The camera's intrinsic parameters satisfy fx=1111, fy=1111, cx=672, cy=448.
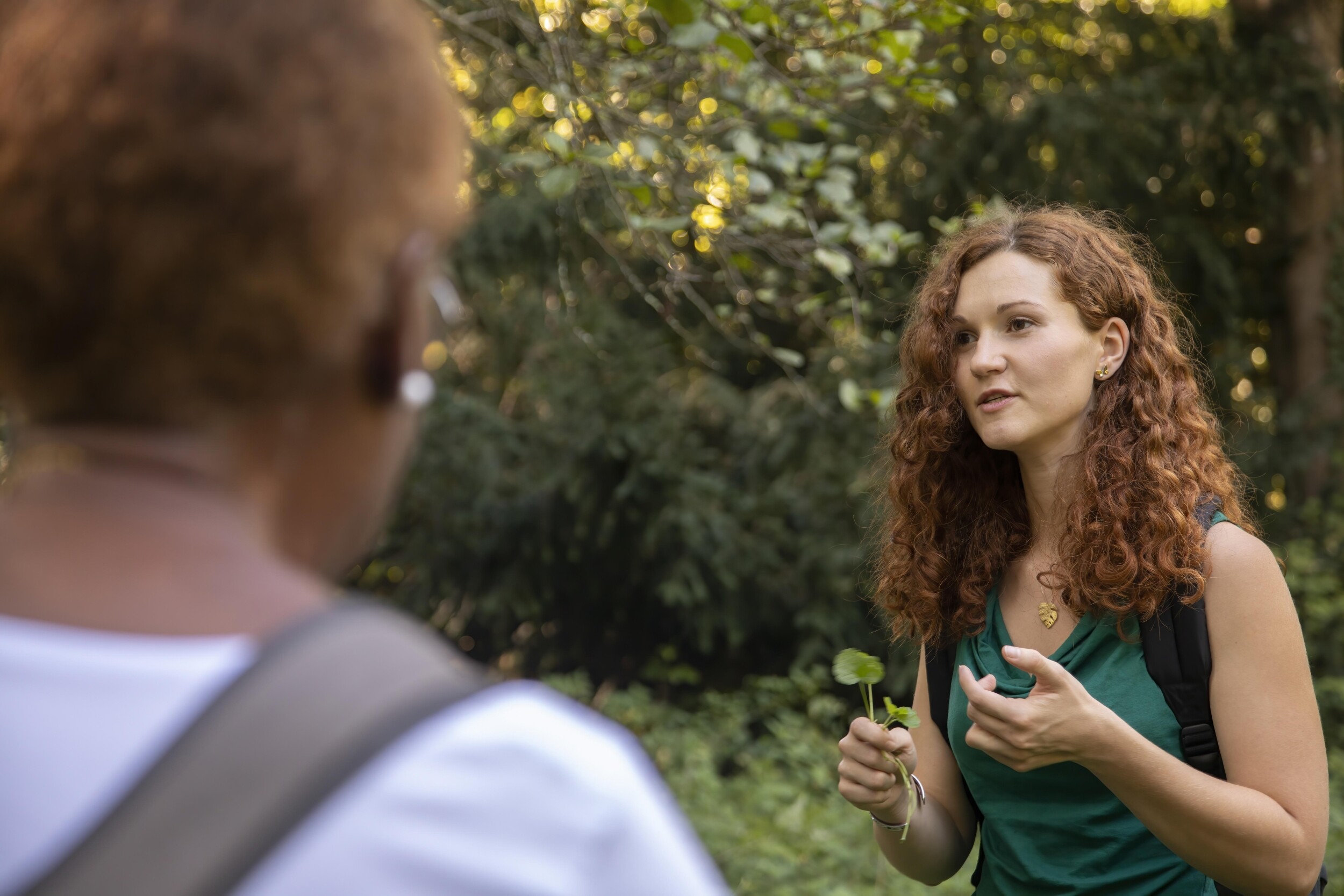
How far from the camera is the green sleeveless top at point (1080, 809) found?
181cm

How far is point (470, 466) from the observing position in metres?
6.84

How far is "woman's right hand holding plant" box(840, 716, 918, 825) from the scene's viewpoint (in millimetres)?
1897

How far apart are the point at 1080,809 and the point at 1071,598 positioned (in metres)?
0.36

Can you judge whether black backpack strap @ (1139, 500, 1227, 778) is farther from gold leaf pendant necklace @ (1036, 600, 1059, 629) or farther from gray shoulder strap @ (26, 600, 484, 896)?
gray shoulder strap @ (26, 600, 484, 896)

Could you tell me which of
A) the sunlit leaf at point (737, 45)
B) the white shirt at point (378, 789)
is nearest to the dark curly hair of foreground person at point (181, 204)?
the white shirt at point (378, 789)

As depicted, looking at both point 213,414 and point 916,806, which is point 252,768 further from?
point 916,806

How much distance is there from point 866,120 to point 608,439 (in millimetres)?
2652

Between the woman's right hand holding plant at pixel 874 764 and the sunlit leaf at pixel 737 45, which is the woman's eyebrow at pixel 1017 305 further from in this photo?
the sunlit leaf at pixel 737 45

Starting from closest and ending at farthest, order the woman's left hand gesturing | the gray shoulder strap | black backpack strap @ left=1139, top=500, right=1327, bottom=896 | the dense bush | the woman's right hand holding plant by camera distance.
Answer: the gray shoulder strap, the woman's left hand gesturing, black backpack strap @ left=1139, top=500, right=1327, bottom=896, the woman's right hand holding plant, the dense bush

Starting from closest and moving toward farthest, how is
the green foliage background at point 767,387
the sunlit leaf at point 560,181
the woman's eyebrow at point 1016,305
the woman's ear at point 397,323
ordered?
1. the woman's ear at point 397,323
2. the woman's eyebrow at point 1016,305
3. the sunlit leaf at point 560,181
4. the green foliage background at point 767,387

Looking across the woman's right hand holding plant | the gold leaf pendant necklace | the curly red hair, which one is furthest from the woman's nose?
the woman's right hand holding plant

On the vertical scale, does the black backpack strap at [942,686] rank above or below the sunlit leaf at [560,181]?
below

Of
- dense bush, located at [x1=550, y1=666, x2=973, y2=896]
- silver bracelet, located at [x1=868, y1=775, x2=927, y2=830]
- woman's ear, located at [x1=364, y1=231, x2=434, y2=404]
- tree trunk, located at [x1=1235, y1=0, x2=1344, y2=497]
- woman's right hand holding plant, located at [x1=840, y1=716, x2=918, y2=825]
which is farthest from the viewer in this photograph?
tree trunk, located at [x1=1235, y1=0, x2=1344, y2=497]

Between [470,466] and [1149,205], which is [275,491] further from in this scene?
[1149,205]
